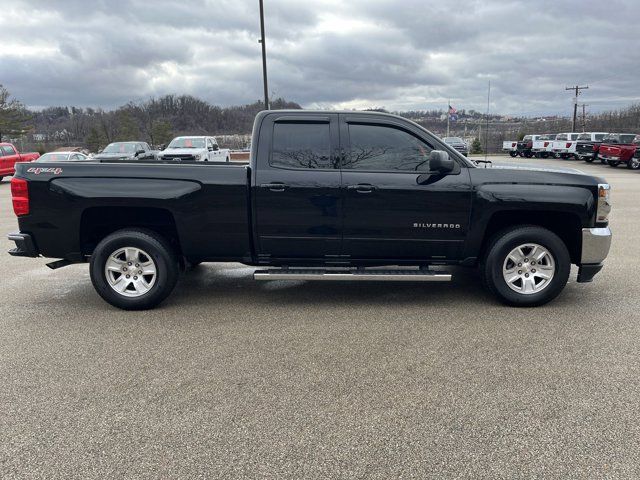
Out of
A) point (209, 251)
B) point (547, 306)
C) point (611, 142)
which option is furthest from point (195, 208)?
point (611, 142)

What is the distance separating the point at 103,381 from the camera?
11.6 ft

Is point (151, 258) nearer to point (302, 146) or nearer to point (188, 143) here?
point (302, 146)

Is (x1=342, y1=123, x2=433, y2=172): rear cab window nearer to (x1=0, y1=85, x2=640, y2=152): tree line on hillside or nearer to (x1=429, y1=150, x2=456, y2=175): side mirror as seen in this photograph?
(x1=429, y1=150, x2=456, y2=175): side mirror

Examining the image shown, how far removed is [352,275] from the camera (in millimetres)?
4922

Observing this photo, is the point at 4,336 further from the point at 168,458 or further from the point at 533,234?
the point at 533,234

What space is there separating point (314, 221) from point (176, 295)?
6.18ft

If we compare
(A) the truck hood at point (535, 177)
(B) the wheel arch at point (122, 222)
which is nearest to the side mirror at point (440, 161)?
(A) the truck hood at point (535, 177)

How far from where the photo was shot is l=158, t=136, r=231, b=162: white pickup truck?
21172 millimetres

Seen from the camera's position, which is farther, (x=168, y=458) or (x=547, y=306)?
(x=547, y=306)

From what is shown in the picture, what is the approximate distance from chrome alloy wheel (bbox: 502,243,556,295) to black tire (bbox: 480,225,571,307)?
34 millimetres

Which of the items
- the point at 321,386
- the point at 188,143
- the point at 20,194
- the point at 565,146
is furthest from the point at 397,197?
the point at 565,146

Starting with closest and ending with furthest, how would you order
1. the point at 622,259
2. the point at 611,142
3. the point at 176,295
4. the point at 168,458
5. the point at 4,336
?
1. the point at 168,458
2. the point at 4,336
3. the point at 176,295
4. the point at 622,259
5. the point at 611,142

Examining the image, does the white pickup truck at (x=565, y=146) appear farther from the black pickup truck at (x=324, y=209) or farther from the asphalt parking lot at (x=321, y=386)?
the black pickup truck at (x=324, y=209)

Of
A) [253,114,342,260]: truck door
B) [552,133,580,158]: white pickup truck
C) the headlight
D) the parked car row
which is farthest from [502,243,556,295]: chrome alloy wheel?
[552,133,580,158]: white pickup truck
